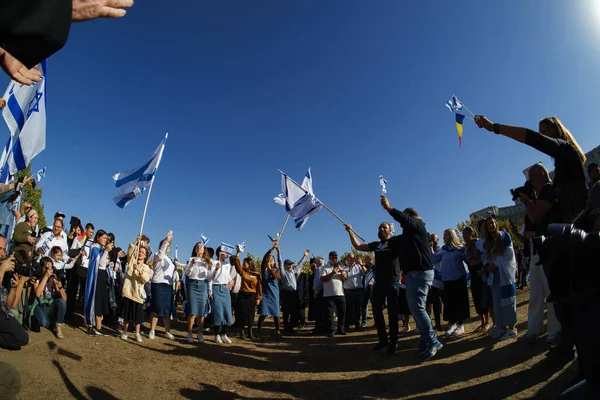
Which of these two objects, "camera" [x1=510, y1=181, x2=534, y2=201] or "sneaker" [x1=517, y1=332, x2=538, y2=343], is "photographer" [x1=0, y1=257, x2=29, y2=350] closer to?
"camera" [x1=510, y1=181, x2=534, y2=201]

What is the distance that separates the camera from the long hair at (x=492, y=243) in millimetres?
6629

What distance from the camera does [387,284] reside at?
6.73 meters

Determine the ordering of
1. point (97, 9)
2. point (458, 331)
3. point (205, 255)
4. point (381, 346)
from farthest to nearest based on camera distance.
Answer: point (205, 255) → point (458, 331) → point (381, 346) → point (97, 9)

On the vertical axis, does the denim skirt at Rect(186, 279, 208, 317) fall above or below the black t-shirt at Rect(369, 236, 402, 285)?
below

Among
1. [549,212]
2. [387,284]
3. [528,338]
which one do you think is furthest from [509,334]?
[549,212]

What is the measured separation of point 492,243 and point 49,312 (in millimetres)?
8591

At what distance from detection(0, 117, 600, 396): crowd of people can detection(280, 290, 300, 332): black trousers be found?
0.10 feet

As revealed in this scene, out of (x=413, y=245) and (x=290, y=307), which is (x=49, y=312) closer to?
(x=290, y=307)

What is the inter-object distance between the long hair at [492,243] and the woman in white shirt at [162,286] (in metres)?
6.99

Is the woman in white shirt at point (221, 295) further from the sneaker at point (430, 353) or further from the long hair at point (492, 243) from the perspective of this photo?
the long hair at point (492, 243)

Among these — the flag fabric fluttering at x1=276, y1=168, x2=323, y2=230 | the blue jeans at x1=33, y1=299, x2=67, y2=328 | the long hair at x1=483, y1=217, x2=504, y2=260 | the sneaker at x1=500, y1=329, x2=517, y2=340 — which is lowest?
the sneaker at x1=500, y1=329, x2=517, y2=340

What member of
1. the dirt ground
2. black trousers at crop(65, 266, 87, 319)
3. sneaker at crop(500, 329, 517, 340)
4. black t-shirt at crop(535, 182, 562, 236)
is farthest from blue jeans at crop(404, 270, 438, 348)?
black trousers at crop(65, 266, 87, 319)

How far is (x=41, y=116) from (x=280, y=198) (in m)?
6.74

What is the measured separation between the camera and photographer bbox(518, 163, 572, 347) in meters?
3.79
